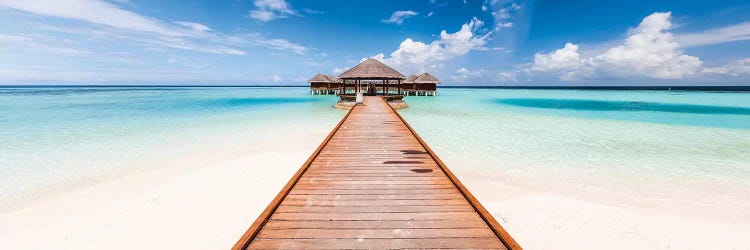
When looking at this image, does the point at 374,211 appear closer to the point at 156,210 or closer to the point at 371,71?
the point at 156,210

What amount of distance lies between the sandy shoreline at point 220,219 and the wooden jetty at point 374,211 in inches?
46.7

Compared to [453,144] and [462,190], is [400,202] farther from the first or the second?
[453,144]

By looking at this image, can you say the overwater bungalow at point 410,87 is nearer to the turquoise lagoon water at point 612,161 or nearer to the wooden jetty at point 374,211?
→ the turquoise lagoon water at point 612,161

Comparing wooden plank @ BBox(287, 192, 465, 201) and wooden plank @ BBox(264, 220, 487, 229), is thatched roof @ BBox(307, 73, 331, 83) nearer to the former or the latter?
wooden plank @ BBox(287, 192, 465, 201)

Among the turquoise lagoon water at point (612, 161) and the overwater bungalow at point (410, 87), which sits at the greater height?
the overwater bungalow at point (410, 87)

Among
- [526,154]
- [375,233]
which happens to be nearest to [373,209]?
[375,233]

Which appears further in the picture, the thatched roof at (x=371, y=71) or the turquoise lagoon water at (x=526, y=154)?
the thatched roof at (x=371, y=71)

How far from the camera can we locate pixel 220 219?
4297 mm

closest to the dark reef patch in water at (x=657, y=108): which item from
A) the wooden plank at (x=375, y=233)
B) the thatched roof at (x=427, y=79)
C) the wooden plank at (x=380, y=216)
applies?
the thatched roof at (x=427, y=79)

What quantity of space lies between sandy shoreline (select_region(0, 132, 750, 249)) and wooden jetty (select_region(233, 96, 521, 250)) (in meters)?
1.19

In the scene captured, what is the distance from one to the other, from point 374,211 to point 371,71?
17110mm

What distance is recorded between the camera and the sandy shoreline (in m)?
3.73

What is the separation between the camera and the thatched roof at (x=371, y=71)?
1923cm

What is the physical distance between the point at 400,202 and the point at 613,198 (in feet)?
13.9
